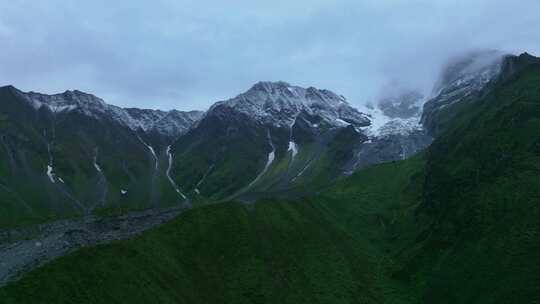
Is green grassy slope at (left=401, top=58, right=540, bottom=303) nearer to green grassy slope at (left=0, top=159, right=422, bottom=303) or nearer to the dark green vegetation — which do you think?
the dark green vegetation

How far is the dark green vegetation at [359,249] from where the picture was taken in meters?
67.5

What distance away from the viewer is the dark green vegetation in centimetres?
6750

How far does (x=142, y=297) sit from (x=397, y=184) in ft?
361

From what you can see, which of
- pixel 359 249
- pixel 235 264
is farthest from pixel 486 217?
pixel 235 264

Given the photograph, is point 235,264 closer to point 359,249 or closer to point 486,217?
point 359,249

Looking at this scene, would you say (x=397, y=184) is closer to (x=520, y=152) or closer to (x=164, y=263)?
(x=520, y=152)

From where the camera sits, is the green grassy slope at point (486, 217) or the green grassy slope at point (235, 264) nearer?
the green grassy slope at point (235, 264)

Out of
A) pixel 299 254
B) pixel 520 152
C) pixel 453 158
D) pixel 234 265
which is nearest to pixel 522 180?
pixel 520 152

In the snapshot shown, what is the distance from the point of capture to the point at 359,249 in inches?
4146

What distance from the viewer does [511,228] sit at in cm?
8325

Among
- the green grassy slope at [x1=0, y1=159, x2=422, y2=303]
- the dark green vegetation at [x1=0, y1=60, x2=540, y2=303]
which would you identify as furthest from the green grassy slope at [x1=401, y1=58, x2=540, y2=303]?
the green grassy slope at [x1=0, y1=159, x2=422, y2=303]

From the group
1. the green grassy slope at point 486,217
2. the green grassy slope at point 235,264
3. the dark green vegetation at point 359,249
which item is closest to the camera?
the green grassy slope at point 235,264

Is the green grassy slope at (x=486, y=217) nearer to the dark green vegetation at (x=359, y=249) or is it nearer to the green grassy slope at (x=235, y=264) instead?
the dark green vegetation at (x=359, y=249)

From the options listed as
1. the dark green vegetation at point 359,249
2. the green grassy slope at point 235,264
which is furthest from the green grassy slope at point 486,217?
the green grassy slope at point 235,264
